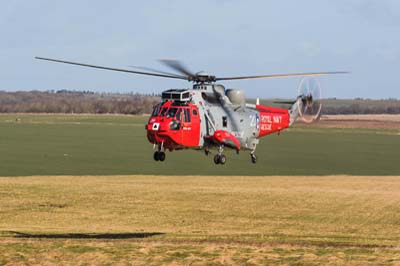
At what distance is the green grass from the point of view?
422 ft

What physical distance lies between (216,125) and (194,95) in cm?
172

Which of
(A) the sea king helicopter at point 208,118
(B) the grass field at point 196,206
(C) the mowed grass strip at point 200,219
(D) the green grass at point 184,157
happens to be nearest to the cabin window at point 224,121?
(A) the sea king helicopter at point 208,118

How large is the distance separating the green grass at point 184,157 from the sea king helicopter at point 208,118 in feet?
259

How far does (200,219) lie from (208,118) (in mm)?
36205

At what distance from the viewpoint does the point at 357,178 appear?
119 metres

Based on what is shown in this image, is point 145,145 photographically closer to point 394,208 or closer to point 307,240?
point 394,208

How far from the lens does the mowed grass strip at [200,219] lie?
5491 centimetres

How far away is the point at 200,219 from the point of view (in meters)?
77.7

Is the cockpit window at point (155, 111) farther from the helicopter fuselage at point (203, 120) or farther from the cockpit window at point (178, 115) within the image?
the cockpit window at point (178, 115)

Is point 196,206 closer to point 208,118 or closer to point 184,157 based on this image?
point 208,118

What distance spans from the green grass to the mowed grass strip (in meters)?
11.1

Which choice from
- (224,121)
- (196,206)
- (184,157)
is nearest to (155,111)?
(224,121)

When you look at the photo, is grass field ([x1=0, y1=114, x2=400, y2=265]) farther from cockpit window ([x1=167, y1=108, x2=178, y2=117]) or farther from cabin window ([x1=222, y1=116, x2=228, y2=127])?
cockpit window ([x1=167, y1=108, x2=178, y2=117])

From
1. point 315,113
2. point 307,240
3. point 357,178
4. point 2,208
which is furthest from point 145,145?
point 315,113
